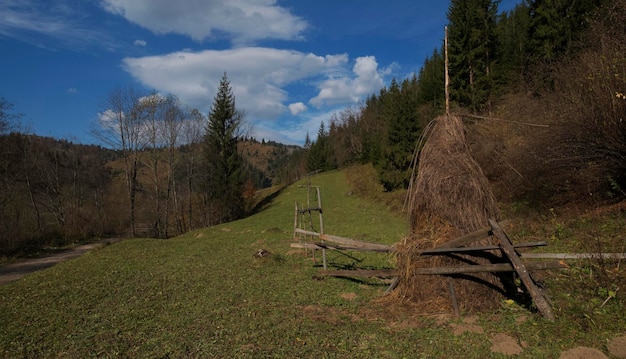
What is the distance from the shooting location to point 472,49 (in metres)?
30.3

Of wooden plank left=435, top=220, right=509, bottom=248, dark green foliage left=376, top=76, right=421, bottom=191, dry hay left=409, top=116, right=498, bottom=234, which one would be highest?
dark green foliage left=376, top=76, right=421, bottom=191

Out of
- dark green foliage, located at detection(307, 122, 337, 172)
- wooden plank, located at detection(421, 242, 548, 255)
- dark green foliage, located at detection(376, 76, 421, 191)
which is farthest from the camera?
dark green foliage, located at detection(307, 122, 337, 172)

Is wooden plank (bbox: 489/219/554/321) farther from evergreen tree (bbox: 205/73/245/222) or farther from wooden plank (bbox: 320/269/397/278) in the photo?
evergreen tree (bbox: 205/73/245/222)

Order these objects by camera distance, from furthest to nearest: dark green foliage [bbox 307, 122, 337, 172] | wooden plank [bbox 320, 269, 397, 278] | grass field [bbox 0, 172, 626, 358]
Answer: dark green foliage [bbox 307, 122, 337, 172] < wooden plank [bbox 320, 269, 397, 278] < grass field [bbox 0, 172, 626, 358]

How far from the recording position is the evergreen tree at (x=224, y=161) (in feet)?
125

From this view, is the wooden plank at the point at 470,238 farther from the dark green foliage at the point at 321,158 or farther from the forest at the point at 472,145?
the dark green foliage at the point at 321,158

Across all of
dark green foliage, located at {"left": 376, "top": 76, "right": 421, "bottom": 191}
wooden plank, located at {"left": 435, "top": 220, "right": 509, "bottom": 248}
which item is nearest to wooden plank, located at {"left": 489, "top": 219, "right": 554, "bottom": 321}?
wooden plank, located at {"left": 435, "top": 220, "right": 509, "bottom": 248}

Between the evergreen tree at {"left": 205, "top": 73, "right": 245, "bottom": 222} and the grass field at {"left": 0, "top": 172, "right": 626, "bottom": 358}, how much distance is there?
24.1m

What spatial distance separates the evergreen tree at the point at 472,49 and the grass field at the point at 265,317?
62.4 feet

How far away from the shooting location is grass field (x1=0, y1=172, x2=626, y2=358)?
545cm

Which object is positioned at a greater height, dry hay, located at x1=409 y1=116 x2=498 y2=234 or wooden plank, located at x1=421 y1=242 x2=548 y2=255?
dry hay, located at x1=409 y1=116 x2=498 y2=234

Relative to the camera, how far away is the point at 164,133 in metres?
35.3

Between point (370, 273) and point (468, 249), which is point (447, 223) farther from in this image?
point (370, 273)

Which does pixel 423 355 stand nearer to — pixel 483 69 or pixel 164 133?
pixel 483 69
